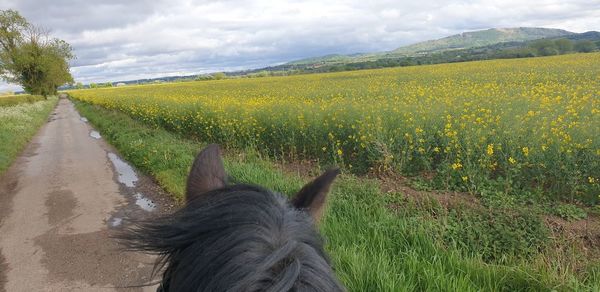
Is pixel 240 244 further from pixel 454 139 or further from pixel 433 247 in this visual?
pixel 454 139

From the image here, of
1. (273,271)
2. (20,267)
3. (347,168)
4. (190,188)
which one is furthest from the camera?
(347,168)

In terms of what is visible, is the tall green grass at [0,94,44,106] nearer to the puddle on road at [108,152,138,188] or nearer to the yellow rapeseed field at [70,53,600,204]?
the puddle on road at [108,152,138,188]

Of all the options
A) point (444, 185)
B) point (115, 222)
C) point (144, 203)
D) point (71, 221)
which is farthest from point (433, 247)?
point (71, 221)

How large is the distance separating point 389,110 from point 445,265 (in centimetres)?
638

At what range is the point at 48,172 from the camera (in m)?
9.71

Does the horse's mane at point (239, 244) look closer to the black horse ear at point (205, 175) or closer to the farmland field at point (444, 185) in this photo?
the black horse ear at point (205, 175)

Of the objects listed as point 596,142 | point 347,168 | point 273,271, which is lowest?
point 347,168

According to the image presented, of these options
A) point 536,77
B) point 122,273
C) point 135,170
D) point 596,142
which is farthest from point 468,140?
point 536,77

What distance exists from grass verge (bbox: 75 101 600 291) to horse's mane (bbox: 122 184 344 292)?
2286mm

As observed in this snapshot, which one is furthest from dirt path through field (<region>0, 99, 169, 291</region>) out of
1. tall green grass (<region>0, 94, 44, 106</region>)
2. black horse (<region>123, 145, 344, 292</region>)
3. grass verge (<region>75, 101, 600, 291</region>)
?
tall green grass (<region>0, 94, 44, 106</region>)

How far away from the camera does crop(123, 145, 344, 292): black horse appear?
101 centimetres

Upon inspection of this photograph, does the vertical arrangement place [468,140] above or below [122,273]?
above

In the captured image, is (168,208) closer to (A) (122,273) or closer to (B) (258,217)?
(A) (122,273)

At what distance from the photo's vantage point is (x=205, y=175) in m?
1.71
